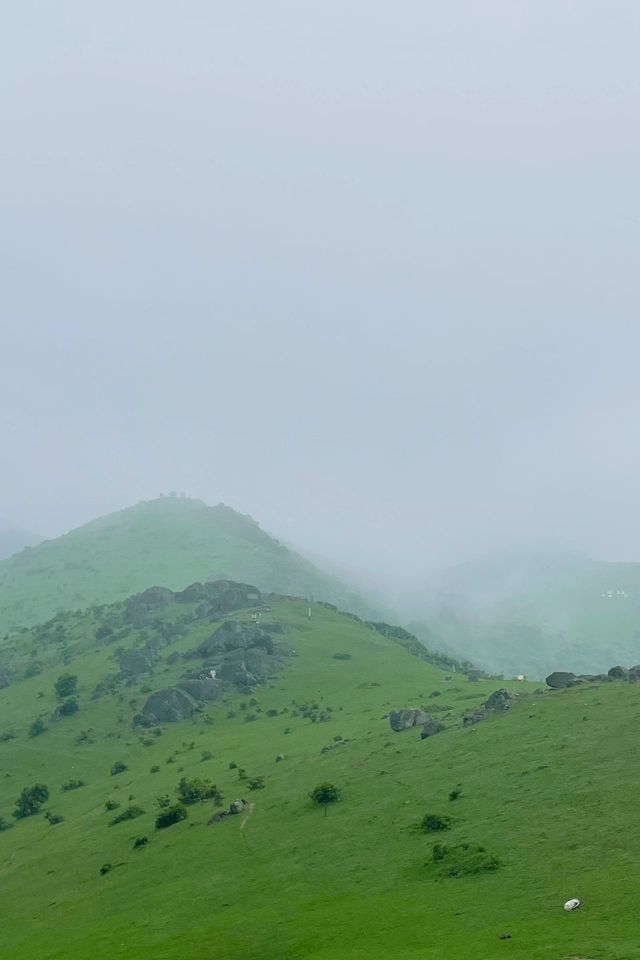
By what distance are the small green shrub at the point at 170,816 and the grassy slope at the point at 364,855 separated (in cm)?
128

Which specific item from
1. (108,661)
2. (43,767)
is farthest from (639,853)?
(108,661)

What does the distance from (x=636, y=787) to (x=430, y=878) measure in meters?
15.5

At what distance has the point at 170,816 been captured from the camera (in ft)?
266

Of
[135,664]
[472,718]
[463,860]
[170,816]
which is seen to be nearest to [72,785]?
[170,816]

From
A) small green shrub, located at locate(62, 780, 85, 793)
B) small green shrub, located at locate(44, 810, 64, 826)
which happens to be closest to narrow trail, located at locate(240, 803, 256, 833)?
small green shrub, located at locate(44, 810, 64, 826)

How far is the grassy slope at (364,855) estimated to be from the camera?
133ft

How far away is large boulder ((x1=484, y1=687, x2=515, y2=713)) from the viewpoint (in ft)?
301

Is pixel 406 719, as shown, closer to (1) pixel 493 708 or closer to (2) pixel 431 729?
(2) pixel 431 729

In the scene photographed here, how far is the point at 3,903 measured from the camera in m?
72.4

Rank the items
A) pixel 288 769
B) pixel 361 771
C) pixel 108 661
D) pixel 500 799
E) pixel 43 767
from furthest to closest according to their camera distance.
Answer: pixel 108 661
pixel 43 767
pixel 288 769
pixel 361 771
pixel 500 799

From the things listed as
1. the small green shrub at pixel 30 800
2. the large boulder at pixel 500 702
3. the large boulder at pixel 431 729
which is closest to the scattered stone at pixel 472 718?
the large boulder at pixel 500 702

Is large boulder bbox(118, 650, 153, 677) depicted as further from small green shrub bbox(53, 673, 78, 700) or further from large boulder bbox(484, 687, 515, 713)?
large boulder bbox(484, 687, 515, 713)

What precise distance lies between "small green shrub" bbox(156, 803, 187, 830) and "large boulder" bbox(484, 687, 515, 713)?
1416 inches

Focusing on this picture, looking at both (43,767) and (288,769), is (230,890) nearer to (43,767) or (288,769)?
(288,769)
